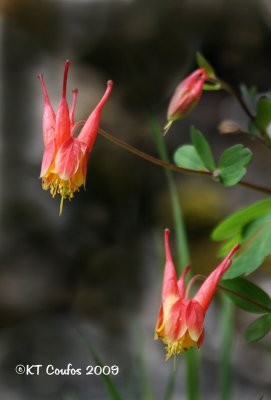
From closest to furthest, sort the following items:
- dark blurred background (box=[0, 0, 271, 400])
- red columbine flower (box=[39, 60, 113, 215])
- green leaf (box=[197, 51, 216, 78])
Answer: red columbine flower (box=[39, 60, 113, 215]), green leaf (box=[197, 51, 216, 78]), dark blurred background (box=[0, 0, 271, 400])

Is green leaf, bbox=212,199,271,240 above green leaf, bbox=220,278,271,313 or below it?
above

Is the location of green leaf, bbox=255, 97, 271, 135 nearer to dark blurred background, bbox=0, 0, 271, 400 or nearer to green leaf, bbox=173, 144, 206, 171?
green leaf, bbox=173, 144, 206, 171

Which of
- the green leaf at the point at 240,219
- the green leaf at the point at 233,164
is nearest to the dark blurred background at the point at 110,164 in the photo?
the green leaf at the point at 240,219

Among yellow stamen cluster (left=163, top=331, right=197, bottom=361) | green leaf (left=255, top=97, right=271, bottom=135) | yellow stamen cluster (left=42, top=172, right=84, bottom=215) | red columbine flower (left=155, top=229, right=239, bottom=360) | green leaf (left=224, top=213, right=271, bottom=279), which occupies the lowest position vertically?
yellow stamen cluster (left=163, top=331, right=197, bottom=361)

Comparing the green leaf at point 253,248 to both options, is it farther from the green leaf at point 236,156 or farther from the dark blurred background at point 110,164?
the dark blurred background at point 110,164

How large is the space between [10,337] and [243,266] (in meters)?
1.42

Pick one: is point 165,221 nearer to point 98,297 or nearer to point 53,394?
point 98,297

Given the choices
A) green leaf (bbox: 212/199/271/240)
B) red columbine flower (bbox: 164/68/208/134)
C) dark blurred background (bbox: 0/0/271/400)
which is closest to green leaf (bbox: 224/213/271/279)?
green leaf (bbox: 212/199/271/240)

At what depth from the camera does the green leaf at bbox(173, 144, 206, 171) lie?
679 mm

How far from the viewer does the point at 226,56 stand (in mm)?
1980

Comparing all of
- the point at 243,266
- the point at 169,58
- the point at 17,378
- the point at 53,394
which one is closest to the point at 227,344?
the point at 243,266

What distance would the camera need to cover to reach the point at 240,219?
2.30ft

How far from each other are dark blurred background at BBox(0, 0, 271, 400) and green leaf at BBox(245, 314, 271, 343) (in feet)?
4.20

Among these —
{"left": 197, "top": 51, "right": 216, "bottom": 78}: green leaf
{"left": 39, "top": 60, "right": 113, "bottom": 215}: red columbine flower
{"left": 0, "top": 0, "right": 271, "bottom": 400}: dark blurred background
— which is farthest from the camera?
{"left": 0, "top": 0, "right": 271, "bottom": 400}: dark blurred background
